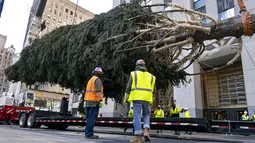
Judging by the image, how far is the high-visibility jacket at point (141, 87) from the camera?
14.4 ft

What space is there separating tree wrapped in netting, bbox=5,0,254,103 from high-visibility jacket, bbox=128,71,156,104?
2.59 m

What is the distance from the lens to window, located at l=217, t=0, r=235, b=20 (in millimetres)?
16766

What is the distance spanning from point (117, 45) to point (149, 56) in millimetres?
1384

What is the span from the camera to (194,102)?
1708 centimetres

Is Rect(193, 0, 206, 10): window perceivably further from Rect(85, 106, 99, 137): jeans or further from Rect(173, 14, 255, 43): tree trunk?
Rect(85, 106, 99, 137): jeans

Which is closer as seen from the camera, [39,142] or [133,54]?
[39,142]

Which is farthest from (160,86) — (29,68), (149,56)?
(29,68)

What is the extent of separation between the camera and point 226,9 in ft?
55.6

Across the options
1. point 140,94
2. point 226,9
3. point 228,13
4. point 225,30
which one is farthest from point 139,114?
point 226,9

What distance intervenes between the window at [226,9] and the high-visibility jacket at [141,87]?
48.4 ft

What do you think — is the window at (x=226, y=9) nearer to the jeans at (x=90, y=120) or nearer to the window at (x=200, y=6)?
the window at (x=200, y=6)

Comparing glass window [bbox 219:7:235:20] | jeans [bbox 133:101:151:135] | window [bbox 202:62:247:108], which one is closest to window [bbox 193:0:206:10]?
glass window [bbox 219:7:235:20]

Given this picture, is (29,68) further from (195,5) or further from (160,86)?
(195,5)

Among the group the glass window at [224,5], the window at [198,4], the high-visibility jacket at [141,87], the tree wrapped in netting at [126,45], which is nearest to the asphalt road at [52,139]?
the high-visibility jacket at [141,87]
